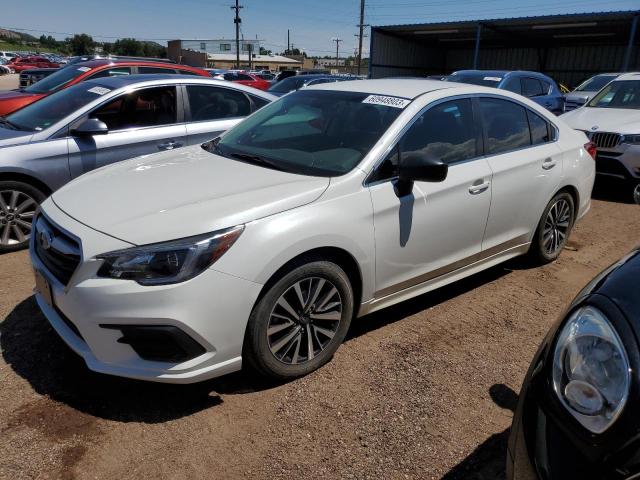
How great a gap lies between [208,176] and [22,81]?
49.5 feet

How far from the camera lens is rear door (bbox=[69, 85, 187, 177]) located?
489 centimetres

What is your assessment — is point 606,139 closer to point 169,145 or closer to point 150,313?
point 169,145

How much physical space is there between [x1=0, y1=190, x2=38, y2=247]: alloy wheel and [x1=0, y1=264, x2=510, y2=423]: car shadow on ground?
1575 mm

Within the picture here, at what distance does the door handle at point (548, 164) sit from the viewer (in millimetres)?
4188

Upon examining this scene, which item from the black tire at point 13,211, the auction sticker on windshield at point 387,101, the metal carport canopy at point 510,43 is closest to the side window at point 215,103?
the black tire at point 13,211

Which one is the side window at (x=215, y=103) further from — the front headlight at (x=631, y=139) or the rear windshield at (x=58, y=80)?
the front headlight at (x=631, y=139)

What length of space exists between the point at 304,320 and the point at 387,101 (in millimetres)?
1584

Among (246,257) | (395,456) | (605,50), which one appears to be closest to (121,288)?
(246,257)

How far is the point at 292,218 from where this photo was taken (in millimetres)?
2689

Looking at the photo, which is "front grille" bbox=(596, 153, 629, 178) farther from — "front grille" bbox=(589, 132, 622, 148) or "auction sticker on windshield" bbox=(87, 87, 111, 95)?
"auction sticker on windshield" bbox=(87, 87, 111, 95)

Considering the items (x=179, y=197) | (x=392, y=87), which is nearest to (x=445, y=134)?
(x=392, y=87)

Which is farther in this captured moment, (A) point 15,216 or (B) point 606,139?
(B) point 606,139

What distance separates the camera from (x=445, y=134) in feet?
11.7

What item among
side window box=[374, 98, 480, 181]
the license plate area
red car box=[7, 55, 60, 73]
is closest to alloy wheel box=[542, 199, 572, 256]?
side window box=[374, 98, 480, 181]
